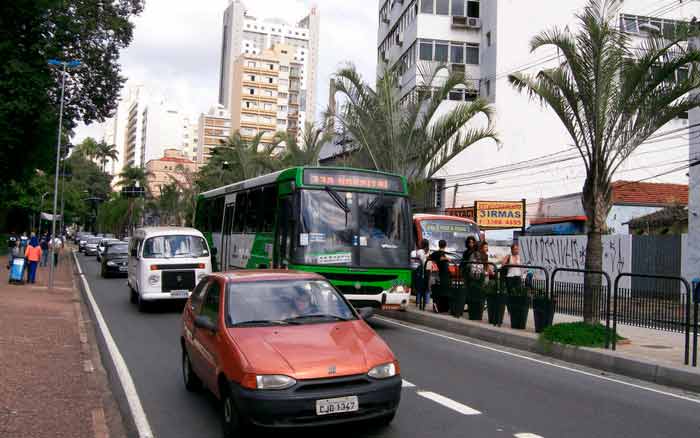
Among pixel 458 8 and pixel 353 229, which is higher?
pixel 458 8

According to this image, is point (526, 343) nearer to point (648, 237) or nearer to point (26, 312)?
point (26, 312)

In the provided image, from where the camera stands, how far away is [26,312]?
15.6 meters

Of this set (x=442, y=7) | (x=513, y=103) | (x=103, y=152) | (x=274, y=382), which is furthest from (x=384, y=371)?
(x=103, y=152)

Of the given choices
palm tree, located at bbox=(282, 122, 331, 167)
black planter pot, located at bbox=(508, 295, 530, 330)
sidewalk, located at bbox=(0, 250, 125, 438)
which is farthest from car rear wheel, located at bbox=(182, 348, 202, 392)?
palm tree, located at bbox=(282, 122, 331, 167)

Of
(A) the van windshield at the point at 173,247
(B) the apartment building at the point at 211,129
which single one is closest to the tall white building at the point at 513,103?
(A) the van windshield at the point at 173,247

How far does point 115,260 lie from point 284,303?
975 inches

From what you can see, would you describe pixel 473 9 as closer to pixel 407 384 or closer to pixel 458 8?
pixel 458 8

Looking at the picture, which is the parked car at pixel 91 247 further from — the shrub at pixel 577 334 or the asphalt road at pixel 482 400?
the shrub at pixel 577 334

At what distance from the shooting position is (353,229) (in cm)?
1411

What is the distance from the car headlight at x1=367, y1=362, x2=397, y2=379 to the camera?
5863mm

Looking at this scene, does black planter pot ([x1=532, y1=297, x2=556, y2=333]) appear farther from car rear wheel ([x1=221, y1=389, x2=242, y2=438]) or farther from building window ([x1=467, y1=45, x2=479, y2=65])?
building window ([x1=467, y1=45, x2=479, y2=65])

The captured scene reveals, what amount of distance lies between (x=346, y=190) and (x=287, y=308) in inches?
299

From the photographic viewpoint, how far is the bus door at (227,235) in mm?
19734

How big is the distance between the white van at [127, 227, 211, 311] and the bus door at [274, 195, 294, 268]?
2990 millimetres
